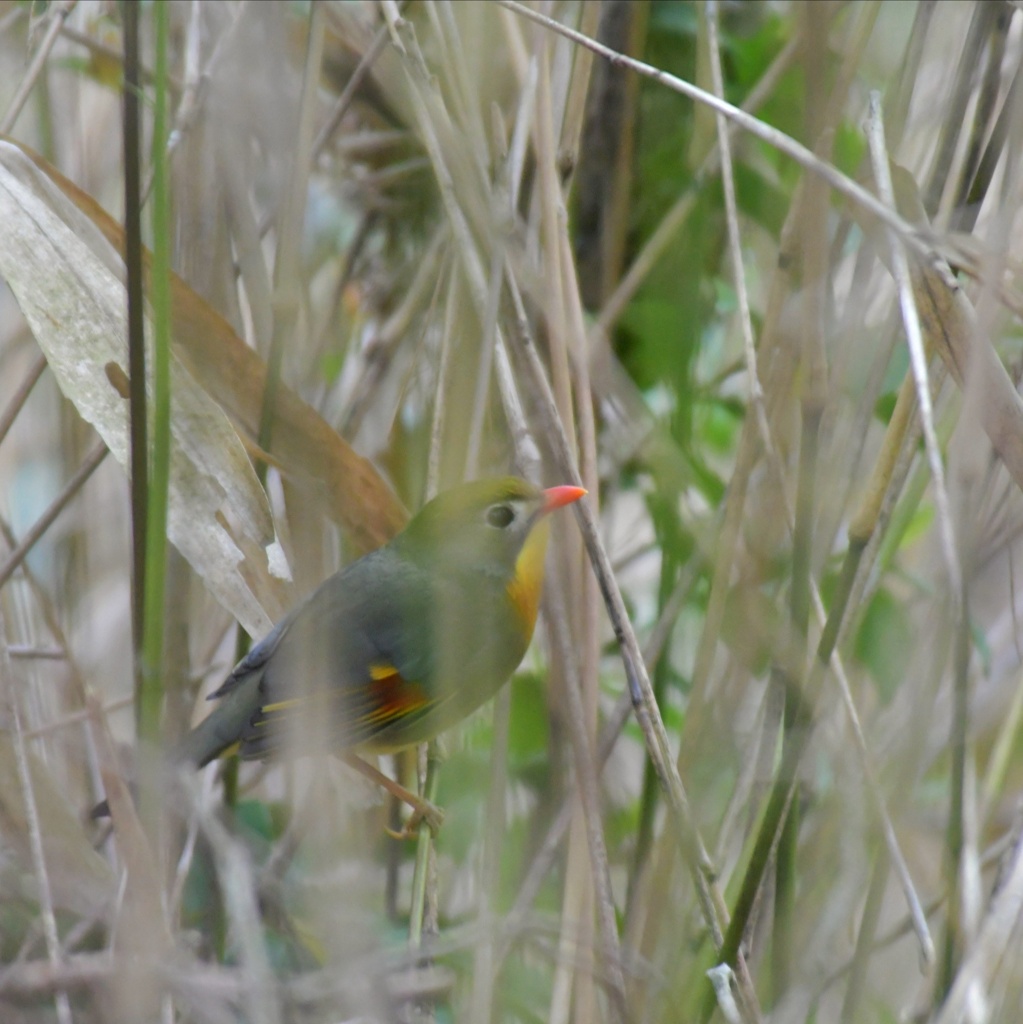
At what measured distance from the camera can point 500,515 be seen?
2.51 meters

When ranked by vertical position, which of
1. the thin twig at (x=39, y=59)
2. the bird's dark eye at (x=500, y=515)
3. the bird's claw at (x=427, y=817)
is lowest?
the bird's claw at (x=427, y=817)

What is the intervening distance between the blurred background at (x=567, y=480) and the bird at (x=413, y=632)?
0.32 ft

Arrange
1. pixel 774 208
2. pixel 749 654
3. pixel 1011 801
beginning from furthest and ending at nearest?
pixel 1011 801 < pixel 774 208 < pixel 749 654

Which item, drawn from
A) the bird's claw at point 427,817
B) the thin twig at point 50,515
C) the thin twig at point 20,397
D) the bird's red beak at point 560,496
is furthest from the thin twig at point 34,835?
the bird's red beak at point 560,496

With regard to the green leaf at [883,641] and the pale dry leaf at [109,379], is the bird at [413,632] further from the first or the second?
the green leaf at [883,641]

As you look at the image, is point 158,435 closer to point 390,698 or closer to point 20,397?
point 20,397

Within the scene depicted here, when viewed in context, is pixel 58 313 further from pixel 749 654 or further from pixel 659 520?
pixel 749 654

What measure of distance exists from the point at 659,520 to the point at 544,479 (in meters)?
0.68

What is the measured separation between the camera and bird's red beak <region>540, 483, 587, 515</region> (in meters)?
2.08

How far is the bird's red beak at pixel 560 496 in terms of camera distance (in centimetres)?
208

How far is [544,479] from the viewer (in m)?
2.72

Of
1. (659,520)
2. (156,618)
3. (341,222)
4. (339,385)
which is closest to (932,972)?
(659,520)

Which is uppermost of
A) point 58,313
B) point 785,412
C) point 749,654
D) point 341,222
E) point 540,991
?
point 341,222

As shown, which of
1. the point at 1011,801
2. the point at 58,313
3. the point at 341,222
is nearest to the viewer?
the point at 58,313
